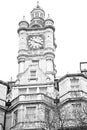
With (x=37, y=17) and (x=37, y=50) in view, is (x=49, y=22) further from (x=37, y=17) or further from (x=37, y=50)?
(x=37, y=50)

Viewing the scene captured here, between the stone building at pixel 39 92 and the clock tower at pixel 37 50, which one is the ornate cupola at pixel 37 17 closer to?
the clock tower at pixel 37 50

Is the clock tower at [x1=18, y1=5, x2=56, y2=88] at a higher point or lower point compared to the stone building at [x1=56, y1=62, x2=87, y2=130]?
higher

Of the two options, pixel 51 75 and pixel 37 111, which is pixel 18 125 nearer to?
pixel 37 111

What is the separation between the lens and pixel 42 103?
38719 mm

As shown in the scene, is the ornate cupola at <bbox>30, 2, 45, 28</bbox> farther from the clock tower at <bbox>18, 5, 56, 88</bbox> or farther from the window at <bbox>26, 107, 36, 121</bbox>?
the window at <bbox>26, 107, 36, 121</bbox>

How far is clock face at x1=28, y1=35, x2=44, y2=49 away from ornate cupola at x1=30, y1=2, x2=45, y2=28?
166 inches

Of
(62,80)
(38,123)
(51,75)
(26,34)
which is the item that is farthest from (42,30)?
(38,123)

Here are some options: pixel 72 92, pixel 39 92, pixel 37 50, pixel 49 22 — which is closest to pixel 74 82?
pixel 72 92

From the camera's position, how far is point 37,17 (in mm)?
61219

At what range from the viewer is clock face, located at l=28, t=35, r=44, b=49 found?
5281cm

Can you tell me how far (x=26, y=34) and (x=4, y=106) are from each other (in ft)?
59.9

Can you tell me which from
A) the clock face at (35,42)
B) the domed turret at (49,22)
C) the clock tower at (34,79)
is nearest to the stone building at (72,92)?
the clock tower at (34,79)

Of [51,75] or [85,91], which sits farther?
[51,75]

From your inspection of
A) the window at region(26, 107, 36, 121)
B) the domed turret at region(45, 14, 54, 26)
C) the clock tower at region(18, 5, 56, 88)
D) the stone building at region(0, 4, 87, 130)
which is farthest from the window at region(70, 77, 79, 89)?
the domed turret at region(45, 14, 54, 26)
